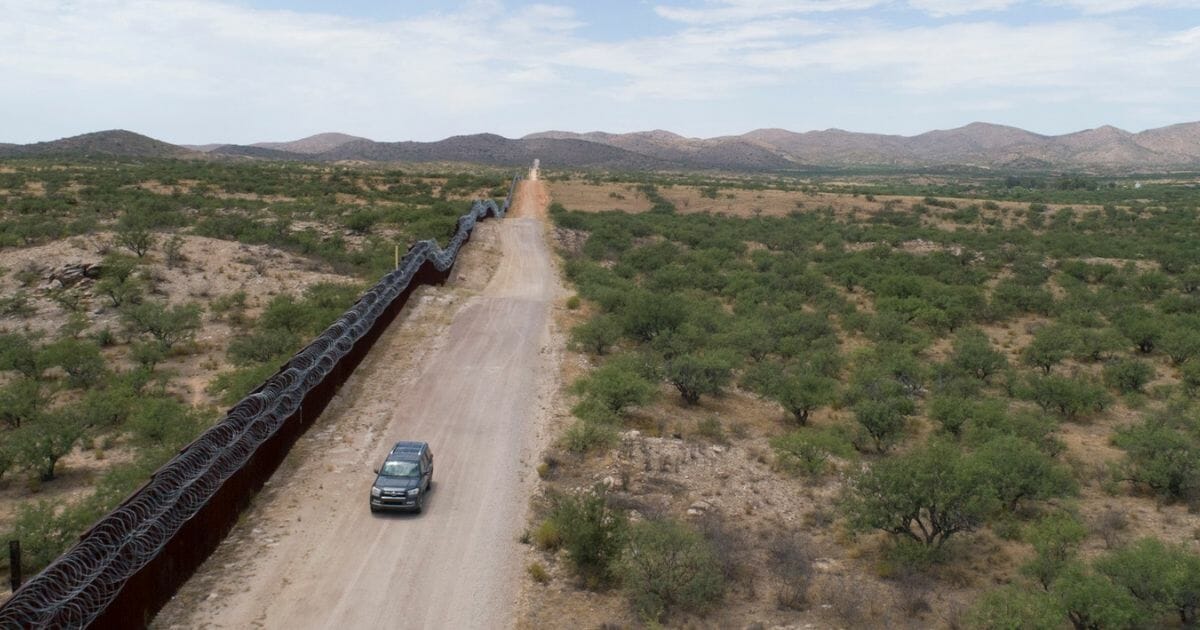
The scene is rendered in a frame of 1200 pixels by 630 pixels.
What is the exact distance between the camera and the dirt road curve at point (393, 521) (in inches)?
481

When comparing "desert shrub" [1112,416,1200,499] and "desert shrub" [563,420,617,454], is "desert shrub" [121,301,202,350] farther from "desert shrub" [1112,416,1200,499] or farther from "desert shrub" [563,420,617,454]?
"desert shrub" [1112,416,1200,499]

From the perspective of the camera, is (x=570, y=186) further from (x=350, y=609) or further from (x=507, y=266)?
(x=350, y=609)

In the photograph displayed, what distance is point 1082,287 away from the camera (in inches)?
1721

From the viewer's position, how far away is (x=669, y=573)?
1262cm

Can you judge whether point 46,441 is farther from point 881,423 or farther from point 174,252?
point 174,252

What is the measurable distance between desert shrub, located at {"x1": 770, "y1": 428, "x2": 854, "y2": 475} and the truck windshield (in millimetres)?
8956

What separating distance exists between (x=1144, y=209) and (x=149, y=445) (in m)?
86.1

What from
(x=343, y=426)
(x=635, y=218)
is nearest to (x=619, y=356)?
(x=343, y=426)

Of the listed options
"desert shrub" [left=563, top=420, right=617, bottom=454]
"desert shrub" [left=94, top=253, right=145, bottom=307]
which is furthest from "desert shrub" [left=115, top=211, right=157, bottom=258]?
"desert shrub" [left=563, top=420, right=617, bottom=454]

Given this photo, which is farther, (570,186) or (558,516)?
(570,186)

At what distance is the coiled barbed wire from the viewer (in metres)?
9.70

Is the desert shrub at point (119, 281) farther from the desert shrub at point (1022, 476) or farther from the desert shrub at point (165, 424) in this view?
the desert shrub at point (1022, 476)

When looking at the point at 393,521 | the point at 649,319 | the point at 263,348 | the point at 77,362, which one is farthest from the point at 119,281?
the point at 393,521

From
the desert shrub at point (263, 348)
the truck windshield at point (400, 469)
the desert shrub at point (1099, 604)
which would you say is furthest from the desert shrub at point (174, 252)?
the desert shrub at point (1099, 604)
